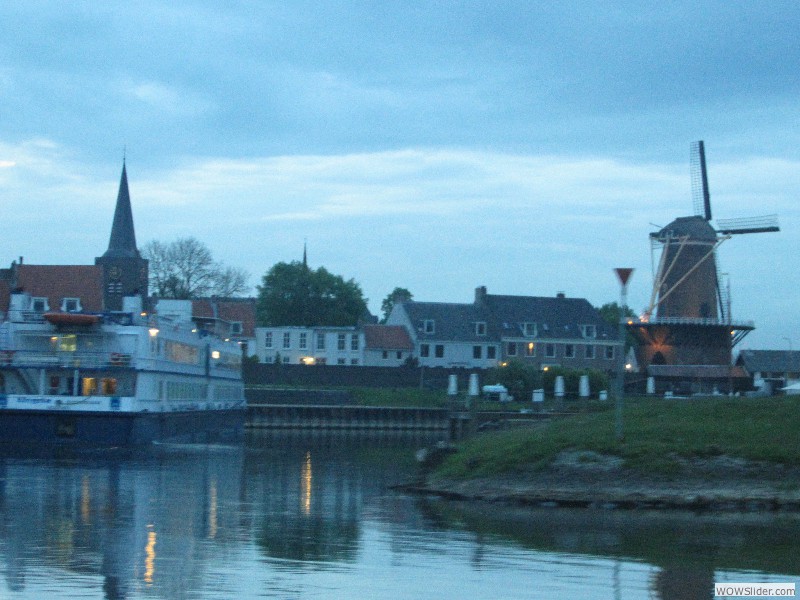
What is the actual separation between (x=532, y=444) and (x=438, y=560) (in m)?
9.91

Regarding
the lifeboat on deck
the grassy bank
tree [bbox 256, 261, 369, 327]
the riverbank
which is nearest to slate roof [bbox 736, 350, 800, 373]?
tree [bbox 256, 261, 369, 327]

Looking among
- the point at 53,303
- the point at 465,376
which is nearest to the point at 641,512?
the point at 53,303

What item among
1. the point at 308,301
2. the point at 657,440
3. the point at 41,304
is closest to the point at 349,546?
the point at 657,440

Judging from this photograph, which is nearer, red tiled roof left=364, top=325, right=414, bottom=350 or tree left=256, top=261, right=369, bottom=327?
red tiled roof left=364, top=325, right=414, bottom=350

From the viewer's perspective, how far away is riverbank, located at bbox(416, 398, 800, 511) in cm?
2544

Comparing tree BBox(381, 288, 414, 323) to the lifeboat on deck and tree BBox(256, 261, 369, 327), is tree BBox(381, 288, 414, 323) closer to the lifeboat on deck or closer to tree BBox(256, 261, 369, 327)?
tree BBox(256, 261, 369, 327)

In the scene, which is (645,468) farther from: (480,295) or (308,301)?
(308,301)

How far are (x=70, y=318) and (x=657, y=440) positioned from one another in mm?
31323

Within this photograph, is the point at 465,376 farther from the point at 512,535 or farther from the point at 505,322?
the point at 512,535

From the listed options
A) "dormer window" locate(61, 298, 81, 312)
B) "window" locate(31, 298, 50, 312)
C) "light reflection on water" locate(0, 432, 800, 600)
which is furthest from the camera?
"dormer window" locate(61, 298, 81, 312)

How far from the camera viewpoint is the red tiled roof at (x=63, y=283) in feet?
267

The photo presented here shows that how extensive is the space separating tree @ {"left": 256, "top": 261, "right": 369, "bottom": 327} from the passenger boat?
72920 millimetres

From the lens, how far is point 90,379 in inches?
2002

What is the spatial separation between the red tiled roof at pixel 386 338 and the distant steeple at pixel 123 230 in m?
23.6
